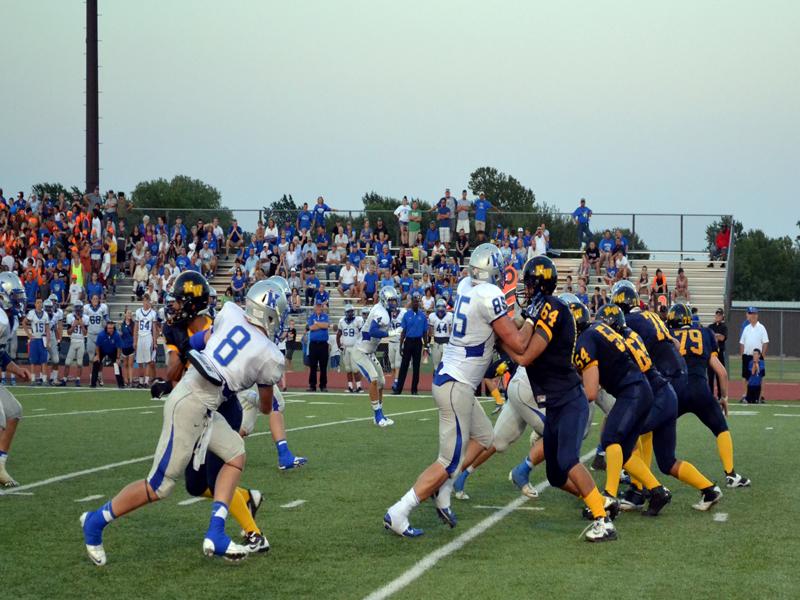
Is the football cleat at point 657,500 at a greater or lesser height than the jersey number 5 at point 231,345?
lesser

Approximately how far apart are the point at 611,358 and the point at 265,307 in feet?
9.23

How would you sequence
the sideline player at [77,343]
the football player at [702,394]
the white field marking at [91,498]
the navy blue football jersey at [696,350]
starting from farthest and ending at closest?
1. the sideline player at [77,343]
2. the navy blue football jersey at [696,350]
3. the football player at [702,394]
4. the white field marking at [91,498]

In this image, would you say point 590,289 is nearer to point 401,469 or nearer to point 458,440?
point 401,469

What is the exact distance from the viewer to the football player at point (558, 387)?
6.75m

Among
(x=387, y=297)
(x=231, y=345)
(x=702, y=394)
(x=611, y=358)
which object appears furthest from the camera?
(x=387, y=297)

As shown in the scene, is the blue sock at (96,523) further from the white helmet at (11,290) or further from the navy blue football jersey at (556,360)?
the white helmet at (11,290)

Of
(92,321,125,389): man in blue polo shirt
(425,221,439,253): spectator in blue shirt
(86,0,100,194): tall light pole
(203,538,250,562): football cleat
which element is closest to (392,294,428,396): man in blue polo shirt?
(92,321,125,389): man in blue polo shirt

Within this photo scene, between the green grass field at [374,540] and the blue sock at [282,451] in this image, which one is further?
the blue sock at [282,451]

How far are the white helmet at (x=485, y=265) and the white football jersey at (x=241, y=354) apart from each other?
1.54m

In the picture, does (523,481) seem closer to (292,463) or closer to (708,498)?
(708,498)

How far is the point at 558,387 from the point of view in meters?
6.89

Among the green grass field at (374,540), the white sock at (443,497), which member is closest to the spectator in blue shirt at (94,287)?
the green grass field at (374,540)

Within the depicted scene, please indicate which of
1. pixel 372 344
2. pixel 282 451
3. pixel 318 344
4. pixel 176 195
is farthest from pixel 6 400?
pixel 176 195

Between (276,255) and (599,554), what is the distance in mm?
22657
